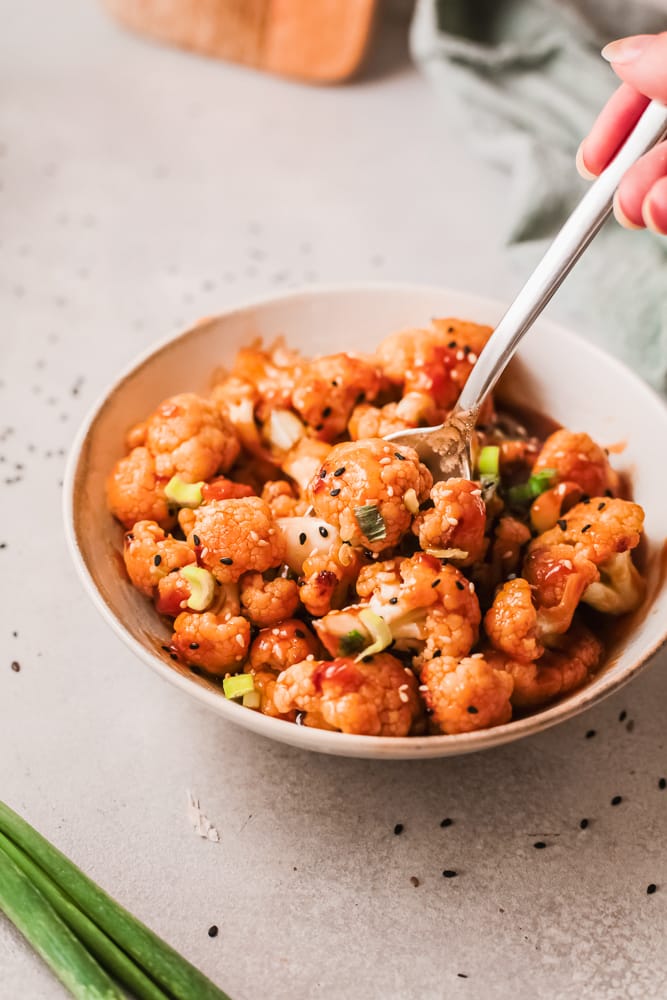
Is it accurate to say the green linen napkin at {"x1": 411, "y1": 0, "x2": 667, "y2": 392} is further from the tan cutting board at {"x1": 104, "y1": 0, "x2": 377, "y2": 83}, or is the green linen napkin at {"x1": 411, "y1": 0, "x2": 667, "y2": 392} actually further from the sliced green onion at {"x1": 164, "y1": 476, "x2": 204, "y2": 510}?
the sliced green onion at {"x1": 164, "y1": 476, "x2": 204, "y2": 510}

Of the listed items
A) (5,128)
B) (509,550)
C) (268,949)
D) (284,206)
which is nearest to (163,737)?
(268,949)

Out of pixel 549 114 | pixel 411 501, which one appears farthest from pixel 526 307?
pixel 549 114

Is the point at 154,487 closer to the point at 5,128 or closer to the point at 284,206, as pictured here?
the point at 284,206

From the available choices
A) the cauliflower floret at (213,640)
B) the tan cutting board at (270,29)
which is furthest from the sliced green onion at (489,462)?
the tan cutting board at (270,29)

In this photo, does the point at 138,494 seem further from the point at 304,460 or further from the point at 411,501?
the point at 411,501

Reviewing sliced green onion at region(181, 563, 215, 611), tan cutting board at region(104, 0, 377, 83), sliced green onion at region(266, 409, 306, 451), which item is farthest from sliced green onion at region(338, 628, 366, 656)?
tan cutting board at region(104, 0, 377, 83)

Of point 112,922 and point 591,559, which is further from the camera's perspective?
point 591,559
